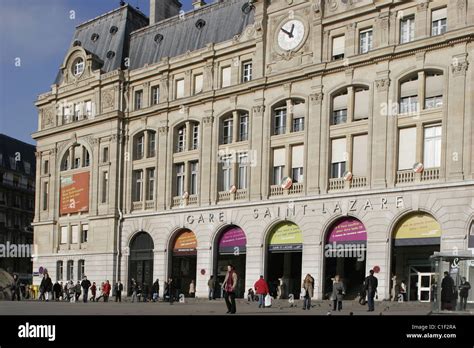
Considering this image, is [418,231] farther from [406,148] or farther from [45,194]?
[45,194]

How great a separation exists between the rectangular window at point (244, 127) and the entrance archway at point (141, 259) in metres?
8.80

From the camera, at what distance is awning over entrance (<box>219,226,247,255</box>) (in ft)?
113

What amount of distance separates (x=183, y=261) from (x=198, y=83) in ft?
33.5

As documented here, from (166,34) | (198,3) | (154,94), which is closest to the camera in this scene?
(154,94)

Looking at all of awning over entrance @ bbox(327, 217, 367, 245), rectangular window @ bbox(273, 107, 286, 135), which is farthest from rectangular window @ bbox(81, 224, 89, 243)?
awning over entrance @ bbox(327, 217, 367, 245)

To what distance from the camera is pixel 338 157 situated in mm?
31281

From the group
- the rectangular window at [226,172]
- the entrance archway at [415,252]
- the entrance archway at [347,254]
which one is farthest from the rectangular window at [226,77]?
the entrance archway at [415,252]

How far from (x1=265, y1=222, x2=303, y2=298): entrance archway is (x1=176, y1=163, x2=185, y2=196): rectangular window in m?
6.96

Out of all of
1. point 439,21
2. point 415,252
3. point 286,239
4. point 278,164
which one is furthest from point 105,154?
point 439,21

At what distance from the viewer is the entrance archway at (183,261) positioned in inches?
1462

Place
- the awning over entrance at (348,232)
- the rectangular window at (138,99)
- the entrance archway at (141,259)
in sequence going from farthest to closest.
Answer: the rectangular window at (138,99) → the entrance archway at (141,259) → the awning over entrance at (348,232)

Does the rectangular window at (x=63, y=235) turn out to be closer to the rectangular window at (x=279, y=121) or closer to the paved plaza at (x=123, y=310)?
the rectangular window at (x=279, y=121)

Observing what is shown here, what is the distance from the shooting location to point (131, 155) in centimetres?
4009
